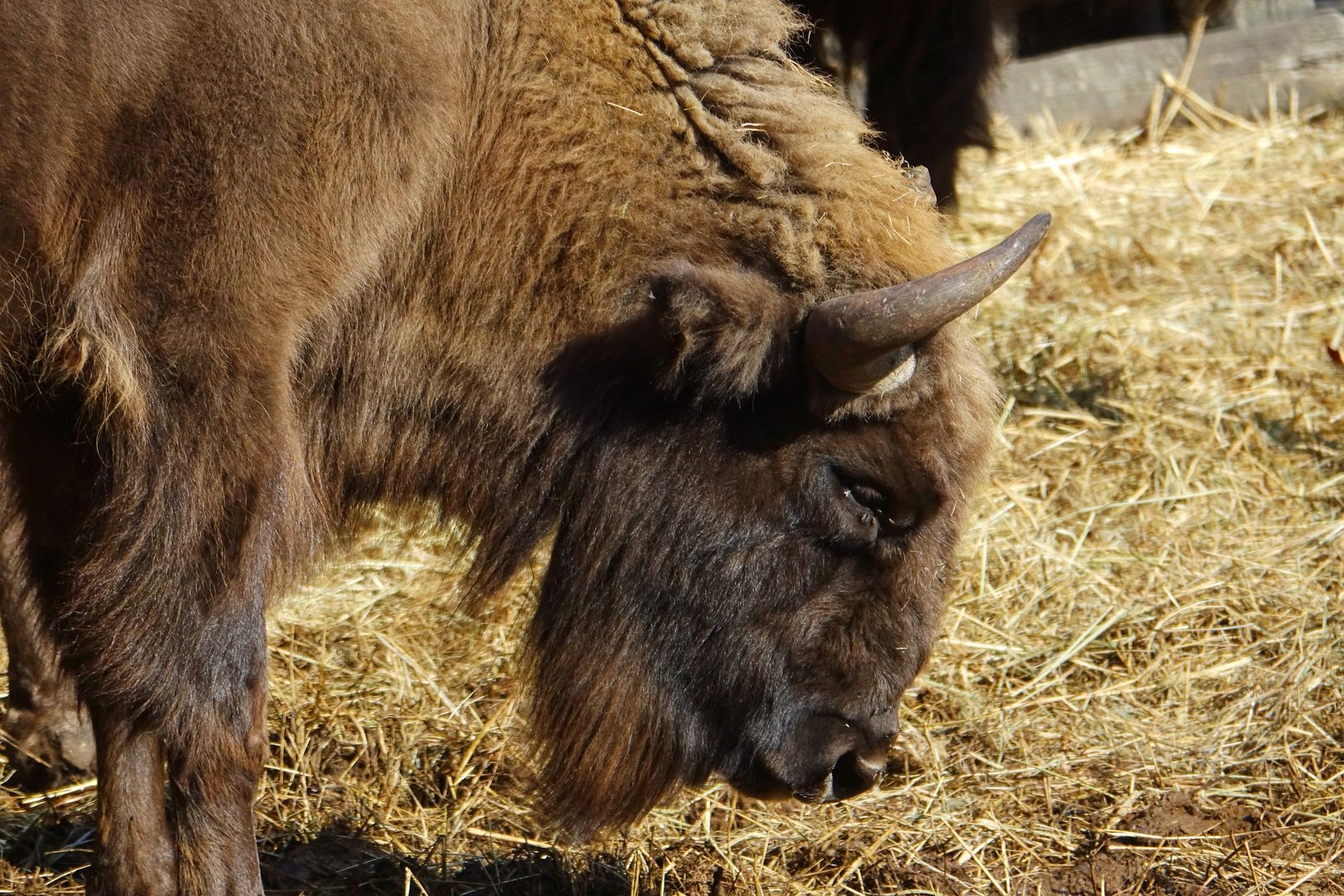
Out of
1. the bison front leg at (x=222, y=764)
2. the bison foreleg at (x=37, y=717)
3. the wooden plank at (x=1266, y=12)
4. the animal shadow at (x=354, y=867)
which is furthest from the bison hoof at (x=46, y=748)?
the wooden plank at (x=1266, y=12)

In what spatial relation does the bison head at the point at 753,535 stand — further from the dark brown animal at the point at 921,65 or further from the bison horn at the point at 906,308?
the dark brown animal at the point at 921,65

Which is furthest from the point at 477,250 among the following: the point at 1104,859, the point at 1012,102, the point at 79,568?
the point at 1012,102

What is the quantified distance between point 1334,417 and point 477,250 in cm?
407

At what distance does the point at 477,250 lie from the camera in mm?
3023

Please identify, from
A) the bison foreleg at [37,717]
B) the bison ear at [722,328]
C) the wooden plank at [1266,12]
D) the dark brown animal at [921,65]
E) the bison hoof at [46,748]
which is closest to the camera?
the bison ear at [722,328]

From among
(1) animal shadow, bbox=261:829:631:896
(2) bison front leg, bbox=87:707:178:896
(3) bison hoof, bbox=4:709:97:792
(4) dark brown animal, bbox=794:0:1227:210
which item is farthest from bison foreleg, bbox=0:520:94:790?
(4) dark brown animal, bbox=794:0:1227:210

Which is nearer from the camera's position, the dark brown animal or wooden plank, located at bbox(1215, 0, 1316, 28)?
the dark brown animal

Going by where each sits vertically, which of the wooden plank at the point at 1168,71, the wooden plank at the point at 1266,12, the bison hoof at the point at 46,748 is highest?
the wooden plank at the point at 1266,12

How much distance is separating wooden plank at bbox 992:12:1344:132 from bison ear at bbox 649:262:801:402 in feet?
20.4

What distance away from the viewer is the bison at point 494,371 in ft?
8.91

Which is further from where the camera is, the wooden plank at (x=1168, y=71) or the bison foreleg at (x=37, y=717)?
the wooden plank at (x=1168, y=71)

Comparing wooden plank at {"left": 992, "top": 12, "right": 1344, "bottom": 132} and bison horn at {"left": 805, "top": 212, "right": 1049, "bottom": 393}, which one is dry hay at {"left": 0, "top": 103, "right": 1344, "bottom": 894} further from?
wooden plank at {"left": 992, "top": 12, "right": 1344, "bottom": 132}

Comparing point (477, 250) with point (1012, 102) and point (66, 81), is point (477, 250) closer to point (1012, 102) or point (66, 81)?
point (66, 81)

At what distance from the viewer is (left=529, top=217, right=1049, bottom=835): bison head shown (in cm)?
295
